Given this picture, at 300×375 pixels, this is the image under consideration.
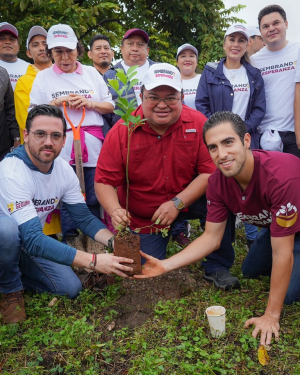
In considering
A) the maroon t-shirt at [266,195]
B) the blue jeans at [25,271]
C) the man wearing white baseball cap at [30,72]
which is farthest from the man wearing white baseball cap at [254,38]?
the blue jeans at [25,271]

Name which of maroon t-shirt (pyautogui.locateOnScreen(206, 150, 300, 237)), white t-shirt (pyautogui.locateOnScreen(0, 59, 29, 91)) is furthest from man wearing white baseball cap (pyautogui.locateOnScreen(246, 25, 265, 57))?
maroon t-shirt (pyautogui.locateOnScreen(206, 150, 300, 237))

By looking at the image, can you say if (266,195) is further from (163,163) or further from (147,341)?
(147,341)

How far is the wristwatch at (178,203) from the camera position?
12.3 feet

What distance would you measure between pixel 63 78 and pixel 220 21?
12.3 meters

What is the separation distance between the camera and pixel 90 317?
3.24 m

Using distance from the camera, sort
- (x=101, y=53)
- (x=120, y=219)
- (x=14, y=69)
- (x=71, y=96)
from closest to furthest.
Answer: (x=120, y=219) < (x=71, y=96) < (x=14, y=69) < (x=101, y=53)

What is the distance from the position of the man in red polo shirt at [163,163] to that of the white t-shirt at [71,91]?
0.56 metres

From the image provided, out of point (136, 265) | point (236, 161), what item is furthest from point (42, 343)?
point (236, 161)

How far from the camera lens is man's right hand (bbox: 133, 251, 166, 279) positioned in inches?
127

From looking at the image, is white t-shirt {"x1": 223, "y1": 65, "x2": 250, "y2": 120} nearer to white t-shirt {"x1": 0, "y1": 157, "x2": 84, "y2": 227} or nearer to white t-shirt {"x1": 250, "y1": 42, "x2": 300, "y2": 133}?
white t-shirt {"x1": 250, "y1": 42, "x2": 300, "y2": 133}

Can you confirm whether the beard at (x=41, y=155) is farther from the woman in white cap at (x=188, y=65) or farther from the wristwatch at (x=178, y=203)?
the woman in white cap at (x=188, y=65)

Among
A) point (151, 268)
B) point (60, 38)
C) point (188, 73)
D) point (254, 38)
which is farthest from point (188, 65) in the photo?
point (151, 268)

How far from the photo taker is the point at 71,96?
4.29 metres

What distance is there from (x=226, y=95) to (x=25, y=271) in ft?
9.38
